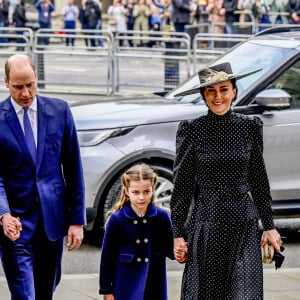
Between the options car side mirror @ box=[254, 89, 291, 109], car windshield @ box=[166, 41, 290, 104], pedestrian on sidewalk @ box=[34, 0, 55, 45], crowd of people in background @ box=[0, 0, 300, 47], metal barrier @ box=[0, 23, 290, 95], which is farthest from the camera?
pedestrian on sidewalk @ box=[34, 0, 55, 45]

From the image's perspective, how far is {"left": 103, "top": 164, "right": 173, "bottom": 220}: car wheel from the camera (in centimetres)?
1022

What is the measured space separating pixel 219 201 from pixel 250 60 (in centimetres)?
511

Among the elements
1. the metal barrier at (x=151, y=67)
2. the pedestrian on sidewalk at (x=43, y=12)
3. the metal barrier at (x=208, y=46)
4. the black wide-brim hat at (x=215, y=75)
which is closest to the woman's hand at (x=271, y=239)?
the black wide-brim hat at (x=215, y=75)

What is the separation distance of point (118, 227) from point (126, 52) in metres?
15.9

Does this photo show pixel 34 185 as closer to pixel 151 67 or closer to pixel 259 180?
pixel 259 180

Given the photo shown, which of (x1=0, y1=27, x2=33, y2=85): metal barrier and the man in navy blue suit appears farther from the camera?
(x1=0, y1=27, x2=33, y2=85): metal barrier

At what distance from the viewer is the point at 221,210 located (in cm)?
581

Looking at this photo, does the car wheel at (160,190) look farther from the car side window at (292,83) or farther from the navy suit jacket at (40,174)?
the navy suit jacket at (40,174)

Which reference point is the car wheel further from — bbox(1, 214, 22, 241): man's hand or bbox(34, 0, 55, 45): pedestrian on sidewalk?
bbox(34, 0, 55, 45): pedestrian on sidewalk

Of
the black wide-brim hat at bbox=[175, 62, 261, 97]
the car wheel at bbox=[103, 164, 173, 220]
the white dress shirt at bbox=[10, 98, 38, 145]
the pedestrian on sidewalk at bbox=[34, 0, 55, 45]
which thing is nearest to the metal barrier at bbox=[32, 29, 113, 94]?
the car wheel at bbox=[103, 164, 173, 220]

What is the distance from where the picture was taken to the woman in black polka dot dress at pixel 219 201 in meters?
5.80

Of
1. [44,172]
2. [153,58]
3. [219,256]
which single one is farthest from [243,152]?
[153,58]

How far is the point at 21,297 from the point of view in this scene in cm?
604

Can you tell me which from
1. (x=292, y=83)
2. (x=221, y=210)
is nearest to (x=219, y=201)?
(x=221, y=210)
